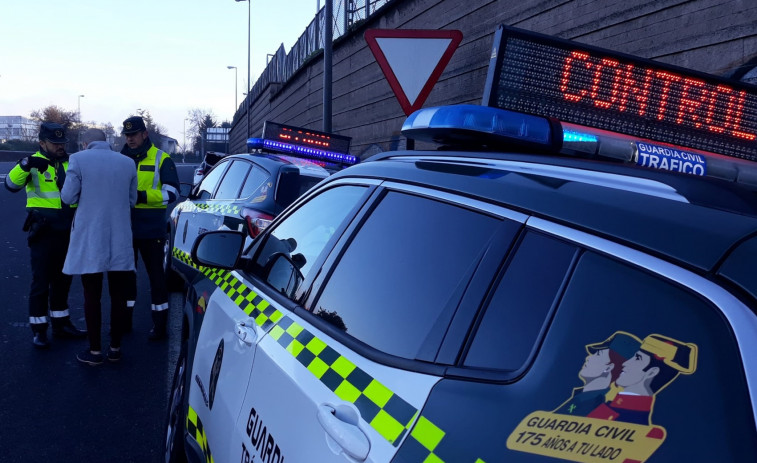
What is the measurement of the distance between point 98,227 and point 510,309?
4.45m

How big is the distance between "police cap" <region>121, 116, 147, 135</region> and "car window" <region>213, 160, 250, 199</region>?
1.16 m

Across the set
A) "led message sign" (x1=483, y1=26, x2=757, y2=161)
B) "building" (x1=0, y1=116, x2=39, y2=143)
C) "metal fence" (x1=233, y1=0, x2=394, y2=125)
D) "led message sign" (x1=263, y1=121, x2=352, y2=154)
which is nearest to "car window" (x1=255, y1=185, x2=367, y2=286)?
"led message sign" (x1=483, y1=26, x2=757, y2=161)

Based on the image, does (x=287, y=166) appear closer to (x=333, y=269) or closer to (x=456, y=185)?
(x=333, y=269)

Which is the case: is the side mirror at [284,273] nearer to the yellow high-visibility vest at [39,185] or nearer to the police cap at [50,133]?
the yellow high-visibility vest at [39,185]

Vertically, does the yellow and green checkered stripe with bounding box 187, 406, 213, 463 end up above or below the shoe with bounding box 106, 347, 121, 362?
above

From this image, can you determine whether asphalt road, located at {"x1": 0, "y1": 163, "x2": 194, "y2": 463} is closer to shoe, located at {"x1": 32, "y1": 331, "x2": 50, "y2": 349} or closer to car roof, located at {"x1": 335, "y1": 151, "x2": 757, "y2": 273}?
shoe, located at {"x1": 32, "y1": 331, "x2": 50, "y2": 349}

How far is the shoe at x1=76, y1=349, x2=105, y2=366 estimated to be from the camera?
17.0 ft

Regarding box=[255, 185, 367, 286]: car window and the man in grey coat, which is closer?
box=[255, 185, 367, 286]: car window

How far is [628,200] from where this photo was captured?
119cm

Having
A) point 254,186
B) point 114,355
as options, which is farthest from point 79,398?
point 254,186

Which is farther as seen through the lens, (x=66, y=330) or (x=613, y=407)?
(x=66, y=330)

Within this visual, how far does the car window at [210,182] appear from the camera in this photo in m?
7.51

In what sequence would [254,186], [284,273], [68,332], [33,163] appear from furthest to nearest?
[254,186], [68,332], [33,163], [284,273]

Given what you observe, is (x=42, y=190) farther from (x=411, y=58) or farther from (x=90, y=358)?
(x=411, y=58)
